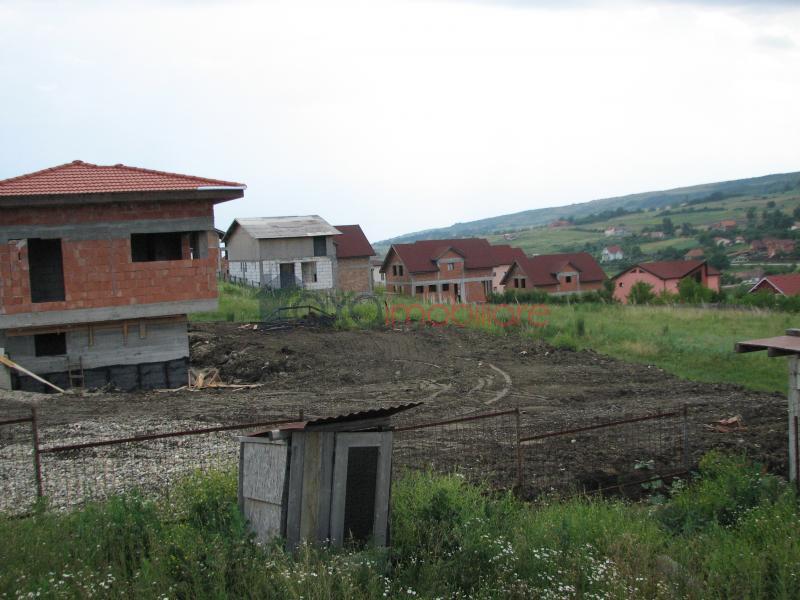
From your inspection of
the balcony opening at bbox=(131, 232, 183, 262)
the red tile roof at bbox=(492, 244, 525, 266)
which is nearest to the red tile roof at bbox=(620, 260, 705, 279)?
the red tile roof at bbox=(492, 244, 525, 266)

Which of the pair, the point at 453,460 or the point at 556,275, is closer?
the point at 453,460

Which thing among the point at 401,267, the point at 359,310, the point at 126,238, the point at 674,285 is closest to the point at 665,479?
the point at 126,238

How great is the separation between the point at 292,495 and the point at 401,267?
62.7 meters

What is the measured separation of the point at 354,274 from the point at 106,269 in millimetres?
42801

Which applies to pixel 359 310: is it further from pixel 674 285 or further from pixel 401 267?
pixel 674 285

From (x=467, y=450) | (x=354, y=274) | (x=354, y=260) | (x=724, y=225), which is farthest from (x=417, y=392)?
(x=724, y=225)

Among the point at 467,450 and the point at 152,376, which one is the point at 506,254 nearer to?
the point at 152,376

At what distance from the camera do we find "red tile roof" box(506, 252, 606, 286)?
73.8m


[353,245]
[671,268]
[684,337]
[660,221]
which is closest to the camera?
[684,337]

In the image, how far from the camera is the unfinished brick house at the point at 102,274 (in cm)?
2077

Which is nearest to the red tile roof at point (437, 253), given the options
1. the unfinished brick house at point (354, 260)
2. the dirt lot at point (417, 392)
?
the unfinished brick house at point (354, 260)

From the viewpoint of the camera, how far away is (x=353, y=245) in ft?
208

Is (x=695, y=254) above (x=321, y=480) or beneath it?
above

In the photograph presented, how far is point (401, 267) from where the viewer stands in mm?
70062
